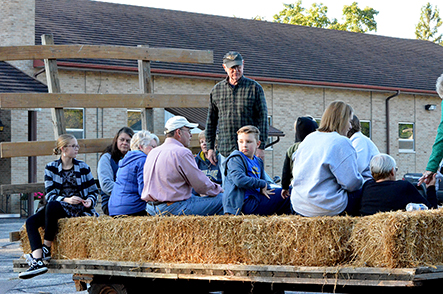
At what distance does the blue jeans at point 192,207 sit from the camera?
221 inches

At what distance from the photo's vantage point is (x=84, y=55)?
26.2 feet

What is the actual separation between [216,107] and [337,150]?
8.82 feet

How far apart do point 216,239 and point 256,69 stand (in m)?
21.6

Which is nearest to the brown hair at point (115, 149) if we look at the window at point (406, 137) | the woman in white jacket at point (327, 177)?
the woman in white jacket at point (327, 177)

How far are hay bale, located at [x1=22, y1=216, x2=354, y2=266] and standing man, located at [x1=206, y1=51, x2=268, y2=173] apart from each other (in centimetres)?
186

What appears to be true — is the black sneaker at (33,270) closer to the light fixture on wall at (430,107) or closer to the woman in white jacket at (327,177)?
the woman in white jacket at (327,177)

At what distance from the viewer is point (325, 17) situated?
46750mm

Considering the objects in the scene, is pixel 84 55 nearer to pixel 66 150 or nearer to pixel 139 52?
pixel 139 52

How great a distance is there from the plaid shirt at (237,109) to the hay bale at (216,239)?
1945 millimetres

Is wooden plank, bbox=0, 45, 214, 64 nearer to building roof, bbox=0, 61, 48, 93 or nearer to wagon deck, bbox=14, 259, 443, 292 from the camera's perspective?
wagon deck, bbox=14, 259, 443, 292

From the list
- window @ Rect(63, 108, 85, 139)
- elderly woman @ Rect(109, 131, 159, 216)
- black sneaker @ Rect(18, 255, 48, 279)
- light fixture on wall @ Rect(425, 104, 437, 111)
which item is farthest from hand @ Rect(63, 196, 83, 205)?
light fixture on wall @ Rect(425, 104, 437, 111)

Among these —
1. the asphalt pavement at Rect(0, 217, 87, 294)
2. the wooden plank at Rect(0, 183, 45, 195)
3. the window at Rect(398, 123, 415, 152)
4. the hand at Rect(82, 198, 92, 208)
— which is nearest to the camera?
the hand at Rect(82, 198, 92, 208)

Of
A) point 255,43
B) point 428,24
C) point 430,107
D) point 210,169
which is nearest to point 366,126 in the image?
point 430,107

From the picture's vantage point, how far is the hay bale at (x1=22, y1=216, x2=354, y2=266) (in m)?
4.30
